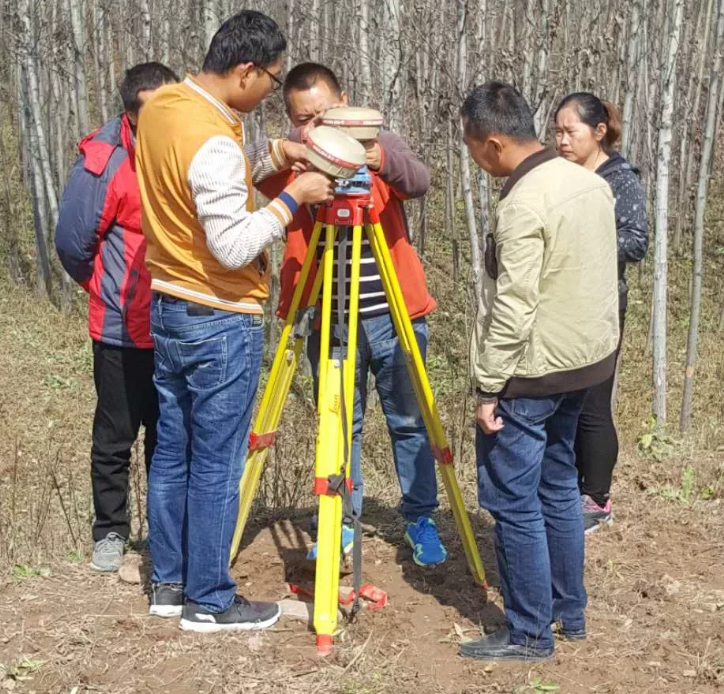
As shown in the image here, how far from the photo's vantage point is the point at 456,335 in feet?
29.8

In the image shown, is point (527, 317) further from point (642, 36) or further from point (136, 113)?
point (642, 36)

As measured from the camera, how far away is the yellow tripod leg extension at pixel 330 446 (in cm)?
313

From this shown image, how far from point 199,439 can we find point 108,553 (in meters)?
1.04

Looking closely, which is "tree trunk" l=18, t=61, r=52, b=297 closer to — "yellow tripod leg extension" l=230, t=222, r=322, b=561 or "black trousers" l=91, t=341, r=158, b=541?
"black trousers" l=91, t=341, r=158, b=541

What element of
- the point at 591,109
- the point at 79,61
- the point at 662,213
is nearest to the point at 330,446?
the point at 591,109

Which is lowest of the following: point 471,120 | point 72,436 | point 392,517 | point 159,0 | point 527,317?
point 72,436

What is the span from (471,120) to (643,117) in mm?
8996

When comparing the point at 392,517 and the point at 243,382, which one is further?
the point at 392,517


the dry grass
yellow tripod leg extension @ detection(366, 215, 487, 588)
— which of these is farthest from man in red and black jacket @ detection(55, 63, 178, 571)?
yellow tripod leg extension @ detection(366, 215, 487, 588)

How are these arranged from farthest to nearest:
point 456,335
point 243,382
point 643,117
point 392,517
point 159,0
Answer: point 159,0, point 643,117, point 456,335, point 392,517, point 243,382

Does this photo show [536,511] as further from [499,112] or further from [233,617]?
[499,112]

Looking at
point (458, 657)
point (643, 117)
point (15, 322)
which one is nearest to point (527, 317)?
point (458, 657)

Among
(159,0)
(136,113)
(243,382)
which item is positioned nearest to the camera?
(243,382)

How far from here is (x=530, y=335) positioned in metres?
2.89
